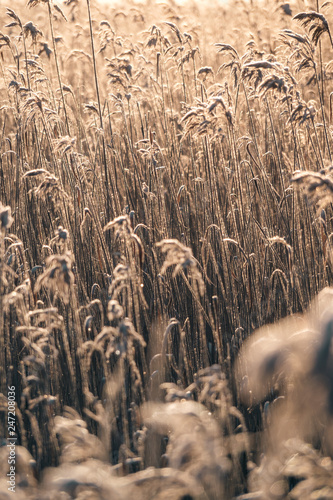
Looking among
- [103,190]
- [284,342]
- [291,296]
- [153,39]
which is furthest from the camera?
[153,39]

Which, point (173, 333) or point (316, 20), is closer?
point (316, 20)

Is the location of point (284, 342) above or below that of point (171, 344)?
above

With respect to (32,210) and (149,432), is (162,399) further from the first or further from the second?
(32,210)

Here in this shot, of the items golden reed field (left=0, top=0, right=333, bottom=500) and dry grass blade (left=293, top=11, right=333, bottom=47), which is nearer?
golden reed field (left=0, top=0, right=333, bottom=500)

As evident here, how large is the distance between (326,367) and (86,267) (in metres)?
1.65

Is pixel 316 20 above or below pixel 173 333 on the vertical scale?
above

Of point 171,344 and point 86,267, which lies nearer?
point 171,344

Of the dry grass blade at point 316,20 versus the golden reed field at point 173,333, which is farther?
the dry grass blade at point 316,20

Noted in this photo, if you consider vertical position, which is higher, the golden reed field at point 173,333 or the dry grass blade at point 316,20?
the dry grass blade at point 316,20

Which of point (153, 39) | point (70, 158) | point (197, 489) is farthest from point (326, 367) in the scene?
point (153, 39)

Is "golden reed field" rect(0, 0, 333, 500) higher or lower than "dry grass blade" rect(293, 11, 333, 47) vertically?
lower

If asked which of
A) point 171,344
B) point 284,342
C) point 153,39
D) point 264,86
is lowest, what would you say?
point 171,344

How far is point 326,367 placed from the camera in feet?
2.08

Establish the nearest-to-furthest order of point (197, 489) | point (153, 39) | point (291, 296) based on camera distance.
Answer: point (197, 489)
point (291, 296)
point (153, 39)
